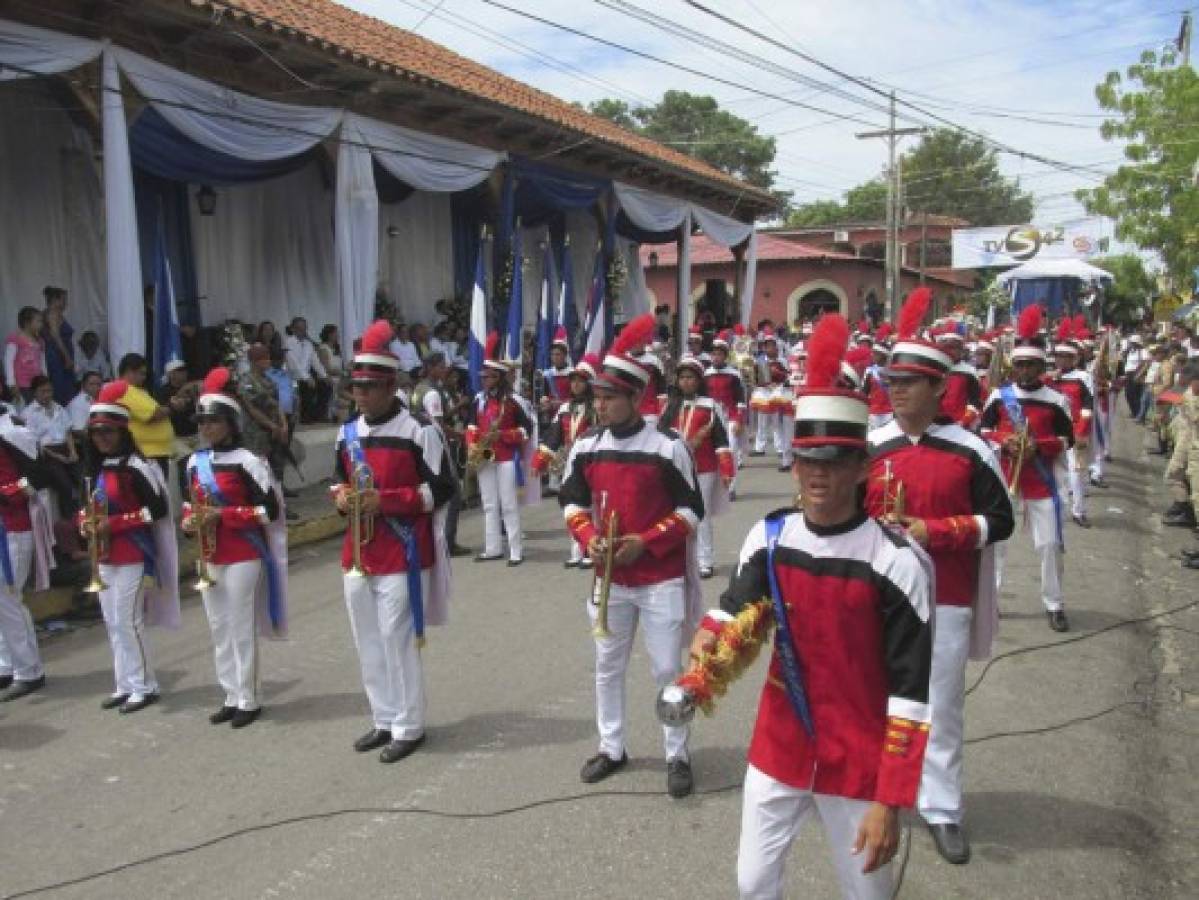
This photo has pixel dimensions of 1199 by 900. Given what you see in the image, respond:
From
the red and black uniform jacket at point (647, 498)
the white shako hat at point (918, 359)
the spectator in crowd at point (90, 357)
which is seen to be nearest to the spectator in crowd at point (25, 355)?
the spectator in crowd at point (90, 357)

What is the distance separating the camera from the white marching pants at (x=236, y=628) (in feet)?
19.1

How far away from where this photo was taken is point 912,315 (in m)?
5.01

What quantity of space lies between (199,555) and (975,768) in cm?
443

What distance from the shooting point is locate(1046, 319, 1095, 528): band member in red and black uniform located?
392 inches

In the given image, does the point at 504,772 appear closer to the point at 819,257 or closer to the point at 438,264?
the point at 438,264

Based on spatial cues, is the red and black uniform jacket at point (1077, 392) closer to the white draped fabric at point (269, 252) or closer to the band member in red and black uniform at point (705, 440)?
the band member in red and black uniform at point (705, 440)

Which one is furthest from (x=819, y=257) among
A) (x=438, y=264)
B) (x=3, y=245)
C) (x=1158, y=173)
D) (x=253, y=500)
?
(x=253, y=500)

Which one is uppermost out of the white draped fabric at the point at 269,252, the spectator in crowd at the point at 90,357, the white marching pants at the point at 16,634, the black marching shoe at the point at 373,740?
the white draped fabric at the point at 269,252

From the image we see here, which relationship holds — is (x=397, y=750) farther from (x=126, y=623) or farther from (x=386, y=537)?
(x=126, y=623)

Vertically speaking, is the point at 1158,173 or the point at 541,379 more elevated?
A: the point at 1158,173

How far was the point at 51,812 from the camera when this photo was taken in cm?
479

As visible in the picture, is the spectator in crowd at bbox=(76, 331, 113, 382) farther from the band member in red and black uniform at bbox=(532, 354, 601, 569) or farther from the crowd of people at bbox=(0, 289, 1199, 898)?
the band member in red and black uniform at bbox=(532, 354, 601, 569)

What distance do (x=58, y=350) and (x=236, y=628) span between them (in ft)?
19.0

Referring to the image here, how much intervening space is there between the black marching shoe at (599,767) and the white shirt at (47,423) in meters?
6.41
